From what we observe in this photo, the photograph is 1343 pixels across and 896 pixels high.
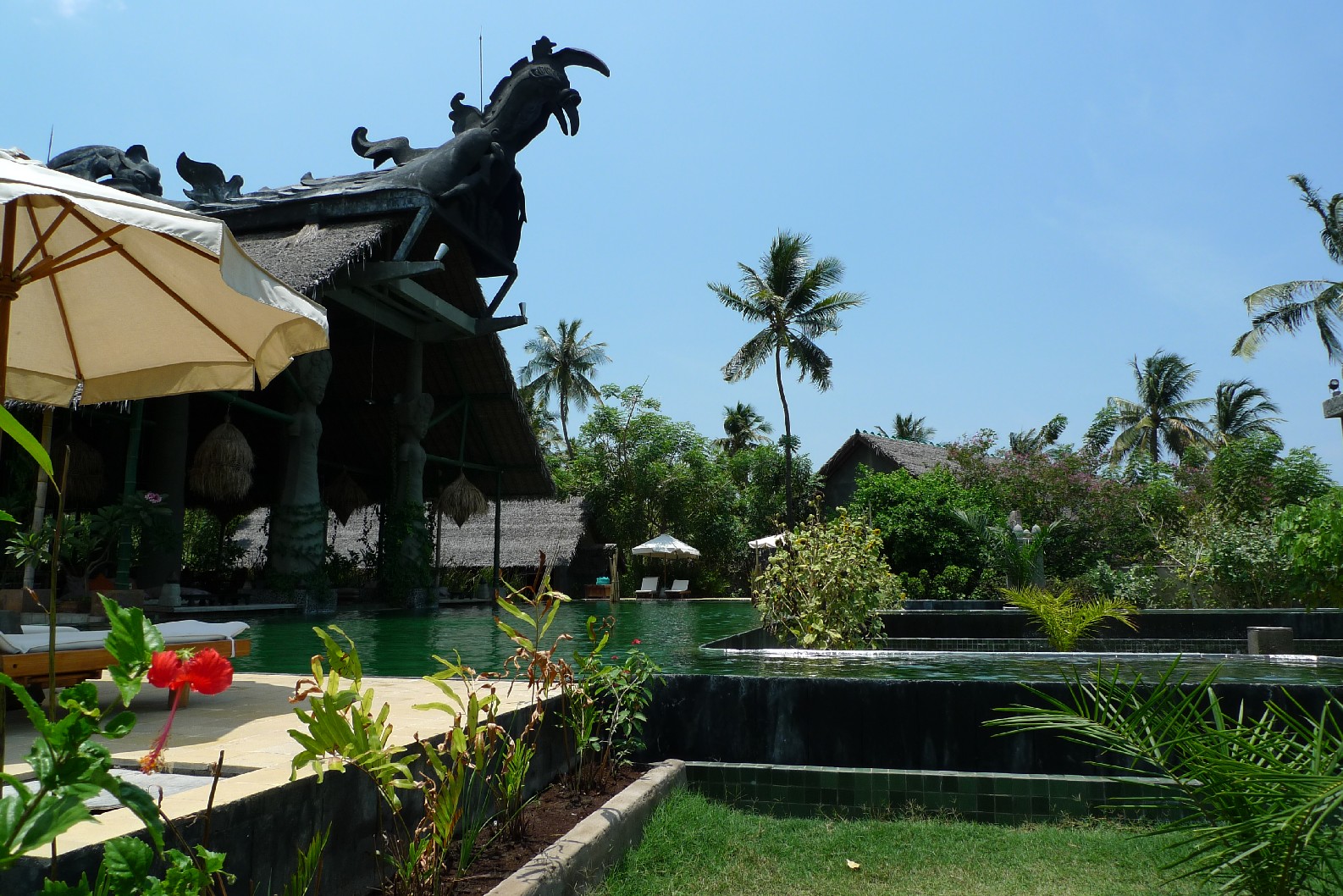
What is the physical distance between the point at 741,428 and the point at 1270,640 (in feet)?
110

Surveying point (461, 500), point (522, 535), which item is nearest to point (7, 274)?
point (461, 500)

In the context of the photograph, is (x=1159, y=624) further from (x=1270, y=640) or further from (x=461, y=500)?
(x=461, y=500)

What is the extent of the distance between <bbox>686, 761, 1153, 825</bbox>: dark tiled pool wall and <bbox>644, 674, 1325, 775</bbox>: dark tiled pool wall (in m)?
0.26

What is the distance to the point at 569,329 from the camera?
37031 mm

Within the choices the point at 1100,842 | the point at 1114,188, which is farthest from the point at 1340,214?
the point at 1100,842

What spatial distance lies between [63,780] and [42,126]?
12695 millimetres

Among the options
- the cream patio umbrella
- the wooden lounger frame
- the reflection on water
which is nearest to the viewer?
the cream patio umbrella

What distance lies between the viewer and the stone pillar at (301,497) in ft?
39.2

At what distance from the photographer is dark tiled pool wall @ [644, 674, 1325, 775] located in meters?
4.12

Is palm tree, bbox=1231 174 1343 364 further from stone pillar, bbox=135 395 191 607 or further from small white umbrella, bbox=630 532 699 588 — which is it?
stone pillar, bbox=135 395 191 607

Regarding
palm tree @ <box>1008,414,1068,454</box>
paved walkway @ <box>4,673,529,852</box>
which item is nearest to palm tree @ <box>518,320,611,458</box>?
palm tree @ <box>1008,414,1068,454</box>

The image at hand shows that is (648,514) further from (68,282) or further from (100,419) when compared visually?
(68,282)

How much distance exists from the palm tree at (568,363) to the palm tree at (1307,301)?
70.5 ft

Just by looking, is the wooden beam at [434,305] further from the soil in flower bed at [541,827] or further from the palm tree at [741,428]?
the palm tree at [741,428]
